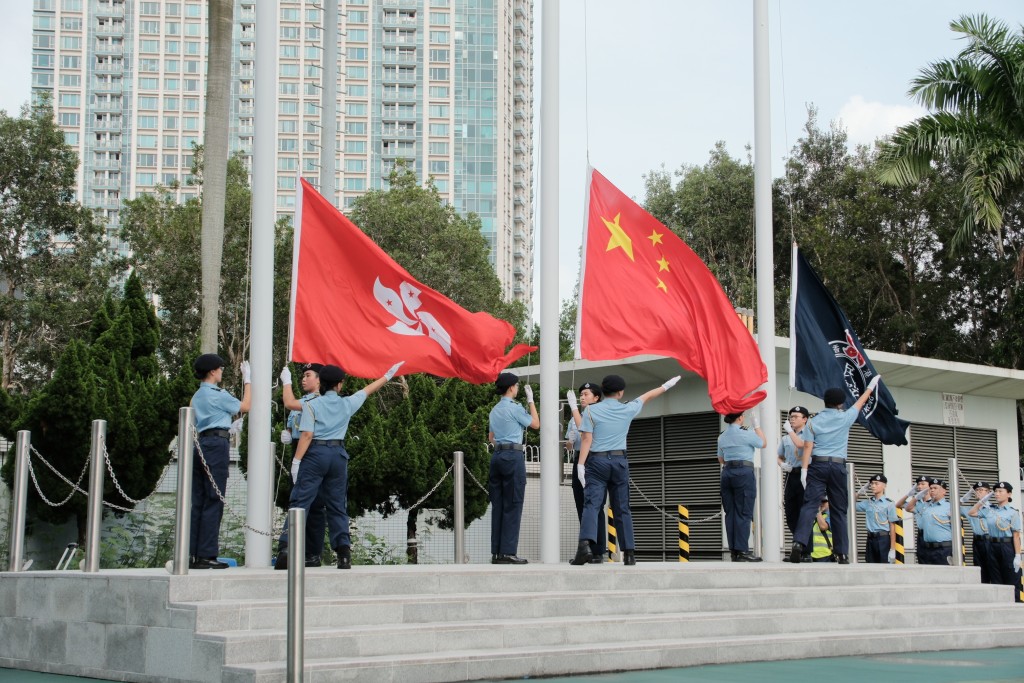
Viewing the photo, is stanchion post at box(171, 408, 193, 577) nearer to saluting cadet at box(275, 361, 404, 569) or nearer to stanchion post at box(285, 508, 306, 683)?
saluting cadet at box(275, 361, 404, 569)

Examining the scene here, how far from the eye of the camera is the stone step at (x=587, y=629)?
7.82m

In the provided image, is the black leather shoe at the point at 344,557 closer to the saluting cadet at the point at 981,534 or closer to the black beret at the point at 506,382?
the black beret at the point at 506,382

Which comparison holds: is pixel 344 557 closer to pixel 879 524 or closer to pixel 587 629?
pixel 587 629

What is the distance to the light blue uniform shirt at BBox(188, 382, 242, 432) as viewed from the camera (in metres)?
9.87

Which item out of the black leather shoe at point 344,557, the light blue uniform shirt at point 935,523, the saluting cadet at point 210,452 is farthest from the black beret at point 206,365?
the light blue uniform shirt at point 935,523

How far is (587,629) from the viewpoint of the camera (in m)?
9.27

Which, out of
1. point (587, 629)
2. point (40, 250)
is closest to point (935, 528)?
point (587, 629)

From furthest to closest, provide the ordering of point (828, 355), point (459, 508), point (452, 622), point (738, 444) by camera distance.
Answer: point (828, 355), point (738, 444), point (459, 508), point (452, 622)

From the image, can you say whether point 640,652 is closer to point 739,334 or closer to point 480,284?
point 739,334

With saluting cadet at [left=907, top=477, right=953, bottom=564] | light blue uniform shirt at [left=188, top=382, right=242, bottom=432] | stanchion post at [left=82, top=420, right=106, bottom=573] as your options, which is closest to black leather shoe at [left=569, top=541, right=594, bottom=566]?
light blue uniform shirt at [left=188, top=382, right=242, bottom=432]

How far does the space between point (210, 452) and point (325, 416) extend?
993mm

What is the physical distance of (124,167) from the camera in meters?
107

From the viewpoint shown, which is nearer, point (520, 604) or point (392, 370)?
point (520, 604)

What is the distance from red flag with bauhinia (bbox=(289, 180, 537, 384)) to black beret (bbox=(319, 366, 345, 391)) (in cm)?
7
